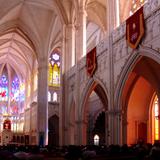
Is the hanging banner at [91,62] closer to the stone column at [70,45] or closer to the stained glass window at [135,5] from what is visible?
the stone column at [70,45]

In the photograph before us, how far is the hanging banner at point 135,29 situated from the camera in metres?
15.3

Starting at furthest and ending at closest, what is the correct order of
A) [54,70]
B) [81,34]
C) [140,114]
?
1. [54,70]
2. [81,34]
3. [140,114]

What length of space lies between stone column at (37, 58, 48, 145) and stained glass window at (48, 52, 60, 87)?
5397 mm

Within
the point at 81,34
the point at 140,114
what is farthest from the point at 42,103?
the point at 140,114

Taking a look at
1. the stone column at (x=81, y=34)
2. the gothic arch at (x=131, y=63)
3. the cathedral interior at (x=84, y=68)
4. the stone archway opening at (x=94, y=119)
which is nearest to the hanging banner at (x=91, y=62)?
the cathedral interior at (x=84, y=68)

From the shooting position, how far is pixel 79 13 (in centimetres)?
2452

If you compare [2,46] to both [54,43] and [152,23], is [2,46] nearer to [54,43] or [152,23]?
[54,43]

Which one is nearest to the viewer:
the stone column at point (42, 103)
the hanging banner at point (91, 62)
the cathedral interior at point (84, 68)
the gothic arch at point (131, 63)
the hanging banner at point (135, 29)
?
the gothic arch at point (131, 63)

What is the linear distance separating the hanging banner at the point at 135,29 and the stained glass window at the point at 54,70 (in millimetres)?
26152

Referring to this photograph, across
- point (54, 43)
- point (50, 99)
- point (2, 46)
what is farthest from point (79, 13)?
point (2, 46)

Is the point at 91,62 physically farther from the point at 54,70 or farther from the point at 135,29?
the point at 54,70

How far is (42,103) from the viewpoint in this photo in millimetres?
35500

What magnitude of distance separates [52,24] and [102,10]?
21.7ft

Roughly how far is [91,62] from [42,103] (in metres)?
15.8
